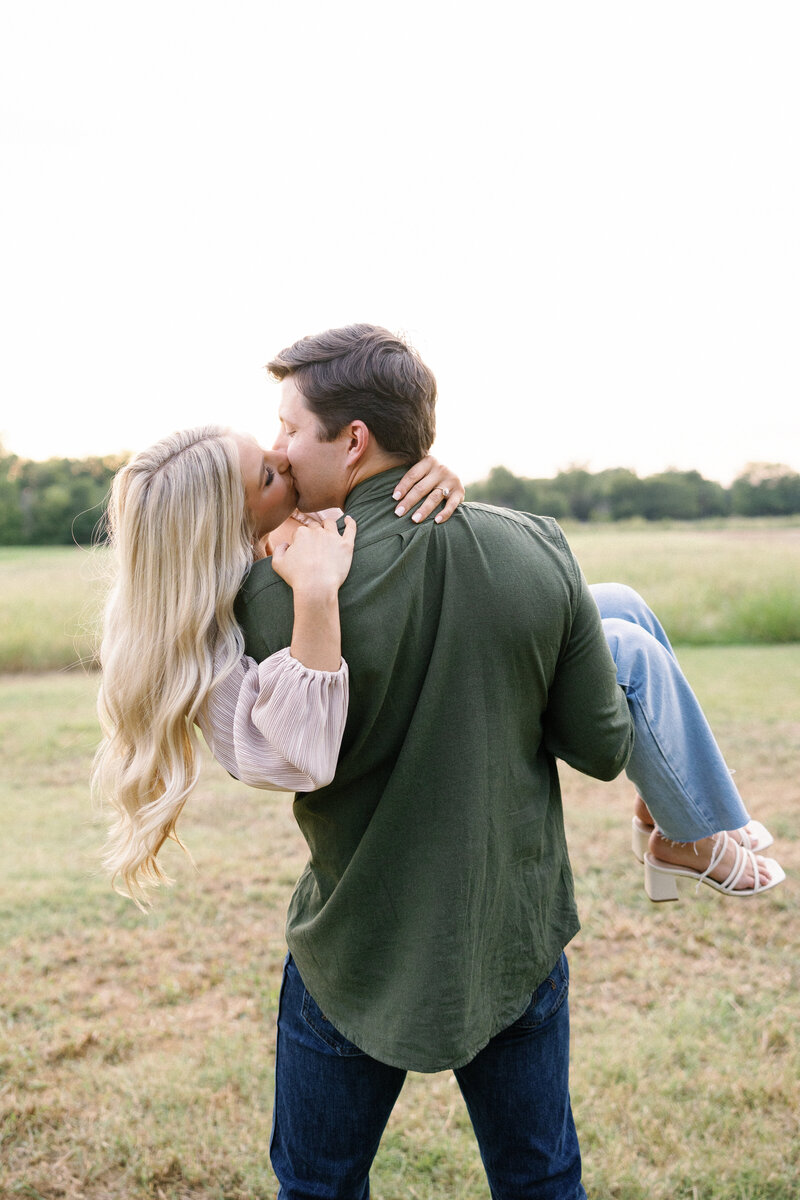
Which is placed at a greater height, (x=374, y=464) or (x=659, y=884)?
(x=374, y=464)

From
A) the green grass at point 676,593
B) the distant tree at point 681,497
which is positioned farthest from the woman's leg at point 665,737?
the distant tree at point 681,497

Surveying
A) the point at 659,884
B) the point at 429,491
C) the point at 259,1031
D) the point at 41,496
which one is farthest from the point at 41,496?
the point at 429,491

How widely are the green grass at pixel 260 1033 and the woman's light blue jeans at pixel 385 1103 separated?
1.12m

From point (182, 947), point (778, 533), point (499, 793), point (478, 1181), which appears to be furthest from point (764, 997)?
point (778, 533)

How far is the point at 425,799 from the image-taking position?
4.75 feet

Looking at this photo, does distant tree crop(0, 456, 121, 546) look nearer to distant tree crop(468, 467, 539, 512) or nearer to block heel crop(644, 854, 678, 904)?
distant tree crop(468, 467, 539, 512)

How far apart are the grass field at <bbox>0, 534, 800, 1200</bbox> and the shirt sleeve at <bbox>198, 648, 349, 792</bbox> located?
604 millimetres

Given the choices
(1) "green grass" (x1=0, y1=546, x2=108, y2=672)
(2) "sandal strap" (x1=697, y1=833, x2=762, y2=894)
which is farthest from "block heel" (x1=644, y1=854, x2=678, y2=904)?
(1) "green grass" (x1=0, y1=546, x2=108, y2=672)

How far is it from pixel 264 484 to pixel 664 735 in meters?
0.93

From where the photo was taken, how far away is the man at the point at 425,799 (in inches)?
55.2

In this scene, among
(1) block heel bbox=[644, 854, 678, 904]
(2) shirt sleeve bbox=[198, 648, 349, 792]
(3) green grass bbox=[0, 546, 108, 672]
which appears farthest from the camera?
(3) green grass bbox=[0, 546, 108, 672]

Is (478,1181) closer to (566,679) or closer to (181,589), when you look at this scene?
(566,679)

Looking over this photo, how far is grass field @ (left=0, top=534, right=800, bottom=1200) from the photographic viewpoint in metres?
2.68

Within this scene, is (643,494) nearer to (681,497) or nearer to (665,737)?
(681,497)
